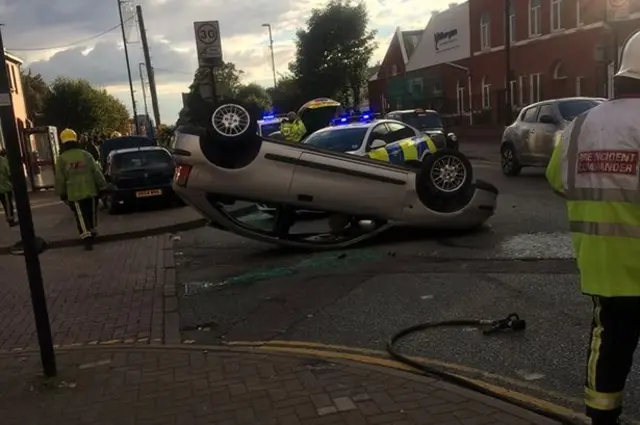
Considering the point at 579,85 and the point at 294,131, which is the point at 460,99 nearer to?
the point at 579,85

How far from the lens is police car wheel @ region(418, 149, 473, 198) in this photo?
28.5ft

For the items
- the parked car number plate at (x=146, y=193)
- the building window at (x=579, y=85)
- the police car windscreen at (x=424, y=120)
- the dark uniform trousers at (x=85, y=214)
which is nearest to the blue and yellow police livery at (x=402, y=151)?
the dark uniform trousers at (x=85, y=214)

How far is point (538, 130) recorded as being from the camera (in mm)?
15102

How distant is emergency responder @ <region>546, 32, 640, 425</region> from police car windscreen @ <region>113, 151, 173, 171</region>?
13.9m

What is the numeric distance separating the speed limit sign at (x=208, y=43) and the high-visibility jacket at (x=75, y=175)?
2.37 meters

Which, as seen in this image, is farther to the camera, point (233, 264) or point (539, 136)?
point (539, 136)

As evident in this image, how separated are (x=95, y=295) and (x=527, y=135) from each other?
36.3ft

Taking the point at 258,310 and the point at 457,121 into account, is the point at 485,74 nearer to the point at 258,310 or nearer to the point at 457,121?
the point at 457,121

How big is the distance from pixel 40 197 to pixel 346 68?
1443 inches

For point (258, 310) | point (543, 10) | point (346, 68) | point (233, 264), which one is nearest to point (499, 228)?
point (233, 264)

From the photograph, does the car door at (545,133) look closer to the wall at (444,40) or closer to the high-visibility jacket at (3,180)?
the high-visibility jacket at (3,180)

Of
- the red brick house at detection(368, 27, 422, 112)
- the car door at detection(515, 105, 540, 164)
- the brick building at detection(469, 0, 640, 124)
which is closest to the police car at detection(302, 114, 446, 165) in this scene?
the car door at detection(515, 105, 540, 164)

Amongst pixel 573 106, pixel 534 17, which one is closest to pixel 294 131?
pixel 573 106

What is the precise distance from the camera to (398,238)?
927 centimetres
